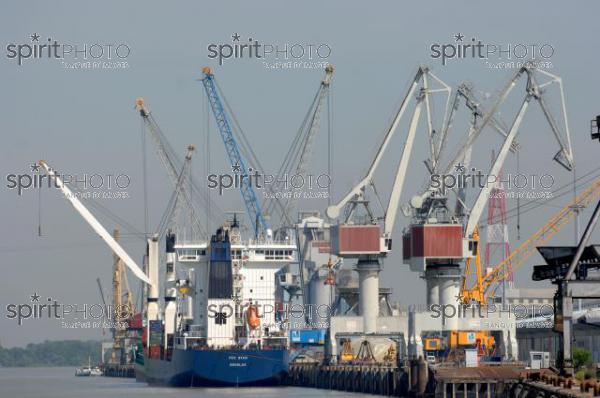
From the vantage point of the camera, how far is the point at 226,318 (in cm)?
11594

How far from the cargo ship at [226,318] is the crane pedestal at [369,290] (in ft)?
25.0

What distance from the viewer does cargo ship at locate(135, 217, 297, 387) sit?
11112 cm

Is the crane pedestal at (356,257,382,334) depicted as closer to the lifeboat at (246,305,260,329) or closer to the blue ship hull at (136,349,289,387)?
the blue ship hull at (136,349,289,387)

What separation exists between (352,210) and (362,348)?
1303 cm

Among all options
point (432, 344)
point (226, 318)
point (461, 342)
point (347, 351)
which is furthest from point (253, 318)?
point (461, 342)

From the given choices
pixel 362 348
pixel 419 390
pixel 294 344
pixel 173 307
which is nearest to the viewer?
pixel 419 390

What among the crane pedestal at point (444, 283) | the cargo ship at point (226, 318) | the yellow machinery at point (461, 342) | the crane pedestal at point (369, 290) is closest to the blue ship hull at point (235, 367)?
the cargo ship at point (226, 318)

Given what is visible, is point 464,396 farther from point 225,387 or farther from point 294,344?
point 294,344

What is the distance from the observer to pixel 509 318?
109m

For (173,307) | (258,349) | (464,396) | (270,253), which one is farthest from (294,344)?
(464,396)

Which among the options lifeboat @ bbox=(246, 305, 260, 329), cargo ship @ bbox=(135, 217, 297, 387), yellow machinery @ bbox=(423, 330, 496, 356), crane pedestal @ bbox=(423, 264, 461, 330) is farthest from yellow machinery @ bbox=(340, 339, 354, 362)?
crane pedestal @ bbox=(423, 264, 461, 330)

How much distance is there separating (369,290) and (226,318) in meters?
13.0

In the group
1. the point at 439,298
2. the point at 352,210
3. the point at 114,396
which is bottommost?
the point at 114,396

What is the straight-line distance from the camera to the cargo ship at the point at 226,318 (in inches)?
4375
